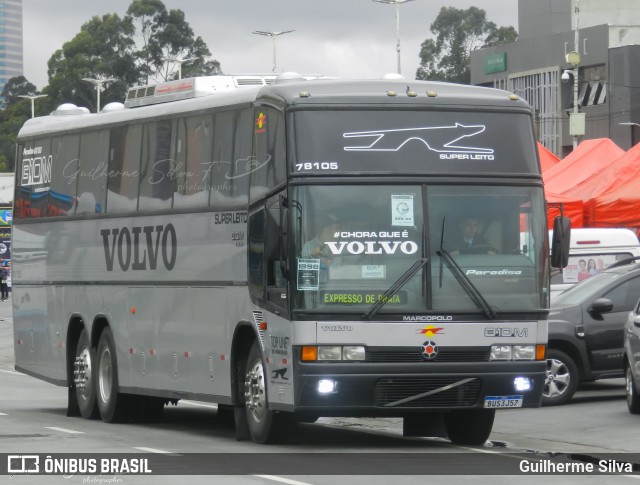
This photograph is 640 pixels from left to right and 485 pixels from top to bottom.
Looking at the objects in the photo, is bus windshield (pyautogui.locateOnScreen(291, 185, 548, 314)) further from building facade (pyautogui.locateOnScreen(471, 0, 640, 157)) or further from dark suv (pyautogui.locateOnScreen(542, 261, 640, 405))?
building facade (pyautogui.locateOnScreen(471, 0, 640, 157))

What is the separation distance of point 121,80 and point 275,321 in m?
110

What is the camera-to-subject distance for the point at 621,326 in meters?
19.5

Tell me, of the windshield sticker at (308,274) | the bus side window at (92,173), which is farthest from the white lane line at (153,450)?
the bus side window at (92,173)

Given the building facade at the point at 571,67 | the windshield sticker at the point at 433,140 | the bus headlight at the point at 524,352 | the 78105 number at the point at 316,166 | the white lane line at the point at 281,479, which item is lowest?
the white lane line at the point at 281,479

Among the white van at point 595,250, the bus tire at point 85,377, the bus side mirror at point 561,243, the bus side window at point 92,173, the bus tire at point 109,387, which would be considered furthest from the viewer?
the white van at point 595,250

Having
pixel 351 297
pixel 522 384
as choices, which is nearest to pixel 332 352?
pixel 351 297

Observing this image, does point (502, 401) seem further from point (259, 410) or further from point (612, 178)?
point (612, 178)

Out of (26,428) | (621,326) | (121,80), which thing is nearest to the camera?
(26,428)

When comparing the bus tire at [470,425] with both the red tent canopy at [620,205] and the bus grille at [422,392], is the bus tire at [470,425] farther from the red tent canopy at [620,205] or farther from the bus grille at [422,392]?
the red tent canopy at [620,205]

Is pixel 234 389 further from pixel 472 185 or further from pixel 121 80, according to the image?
pixel 121 80

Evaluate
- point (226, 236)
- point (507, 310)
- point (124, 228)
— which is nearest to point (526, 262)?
point (507, 310)

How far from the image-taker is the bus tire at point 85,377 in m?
19.4

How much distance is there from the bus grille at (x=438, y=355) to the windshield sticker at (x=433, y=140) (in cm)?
175

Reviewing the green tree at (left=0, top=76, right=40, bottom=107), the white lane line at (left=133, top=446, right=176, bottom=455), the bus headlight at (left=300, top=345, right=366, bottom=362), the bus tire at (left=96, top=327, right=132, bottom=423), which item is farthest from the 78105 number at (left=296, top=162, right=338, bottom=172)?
the green tree at (left=0, top=76, right=40, bottom=107)
